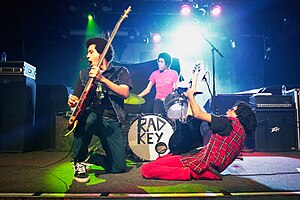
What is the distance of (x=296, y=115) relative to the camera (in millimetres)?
5129

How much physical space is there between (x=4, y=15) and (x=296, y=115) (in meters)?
7.69

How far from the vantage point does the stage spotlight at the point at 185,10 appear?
6.95 m

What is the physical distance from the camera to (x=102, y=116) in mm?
2930

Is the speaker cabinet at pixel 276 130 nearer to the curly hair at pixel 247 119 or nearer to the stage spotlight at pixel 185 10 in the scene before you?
the curly hair at pixel 247 119

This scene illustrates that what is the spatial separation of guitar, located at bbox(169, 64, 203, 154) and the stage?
59 centimetres

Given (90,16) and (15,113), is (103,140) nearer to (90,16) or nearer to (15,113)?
(15,113)

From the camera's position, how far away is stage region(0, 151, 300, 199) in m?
2.08

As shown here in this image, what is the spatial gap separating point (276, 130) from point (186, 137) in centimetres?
246

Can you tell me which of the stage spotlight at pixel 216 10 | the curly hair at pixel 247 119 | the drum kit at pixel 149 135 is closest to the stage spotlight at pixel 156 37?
the stage spotlight at pixel 216 10

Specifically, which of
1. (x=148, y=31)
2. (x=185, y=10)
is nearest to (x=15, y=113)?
(x=148, y=31)

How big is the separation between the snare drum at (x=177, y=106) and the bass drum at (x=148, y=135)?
17.0 inches

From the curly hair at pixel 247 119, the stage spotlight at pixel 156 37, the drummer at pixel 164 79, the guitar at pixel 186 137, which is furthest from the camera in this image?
the stage spotlight at pixel 156 37

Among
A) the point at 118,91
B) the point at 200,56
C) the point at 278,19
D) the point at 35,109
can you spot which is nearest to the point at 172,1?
the point at 200,56

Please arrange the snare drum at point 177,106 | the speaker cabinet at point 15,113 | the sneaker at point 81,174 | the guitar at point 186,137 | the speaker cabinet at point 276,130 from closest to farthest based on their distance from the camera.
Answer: the sneaker at point 81,174, the guitar at point 186,137, the snare drum at point 177,106, the speaker cabinet at point 15,113, the speaker cabinet at point 276,130
